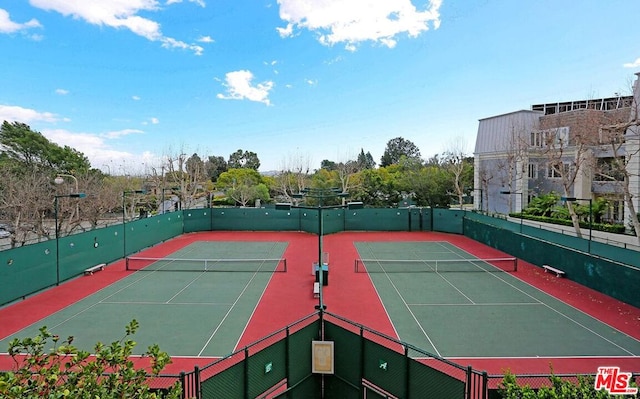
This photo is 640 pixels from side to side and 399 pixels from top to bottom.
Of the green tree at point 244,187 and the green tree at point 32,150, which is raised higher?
the green tree at point 32,150

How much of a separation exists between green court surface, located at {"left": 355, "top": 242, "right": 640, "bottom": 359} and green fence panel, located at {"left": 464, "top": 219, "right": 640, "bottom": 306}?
223 cm

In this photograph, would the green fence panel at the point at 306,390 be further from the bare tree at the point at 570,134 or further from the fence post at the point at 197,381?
the bare tree at the point at 570,134

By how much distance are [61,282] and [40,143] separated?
30.0 m

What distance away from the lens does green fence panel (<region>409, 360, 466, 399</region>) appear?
617 centimetres

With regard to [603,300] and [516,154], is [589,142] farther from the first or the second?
[603,300]

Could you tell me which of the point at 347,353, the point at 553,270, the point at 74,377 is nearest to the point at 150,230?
the point at 347,353

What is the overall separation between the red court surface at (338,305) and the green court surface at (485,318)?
42cm

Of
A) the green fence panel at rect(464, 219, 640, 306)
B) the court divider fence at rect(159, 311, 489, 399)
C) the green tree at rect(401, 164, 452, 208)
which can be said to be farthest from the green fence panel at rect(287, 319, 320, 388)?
the green tree at rect(401, 164, 452, 208)

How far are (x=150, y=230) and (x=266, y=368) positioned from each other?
20.9 metres

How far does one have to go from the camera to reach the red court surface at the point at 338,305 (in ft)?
31.6

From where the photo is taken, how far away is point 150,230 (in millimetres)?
25578

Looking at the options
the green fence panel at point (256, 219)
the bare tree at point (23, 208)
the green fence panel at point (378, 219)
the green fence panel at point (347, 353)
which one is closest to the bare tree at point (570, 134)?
the green fence panel at point (378, 219)

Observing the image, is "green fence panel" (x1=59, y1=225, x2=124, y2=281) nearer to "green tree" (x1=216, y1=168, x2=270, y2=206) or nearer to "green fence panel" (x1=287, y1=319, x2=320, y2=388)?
"green fence panel" (x1=287, y1=319, x2=320, y2=388)

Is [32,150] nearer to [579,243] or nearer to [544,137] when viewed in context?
[579,243]
